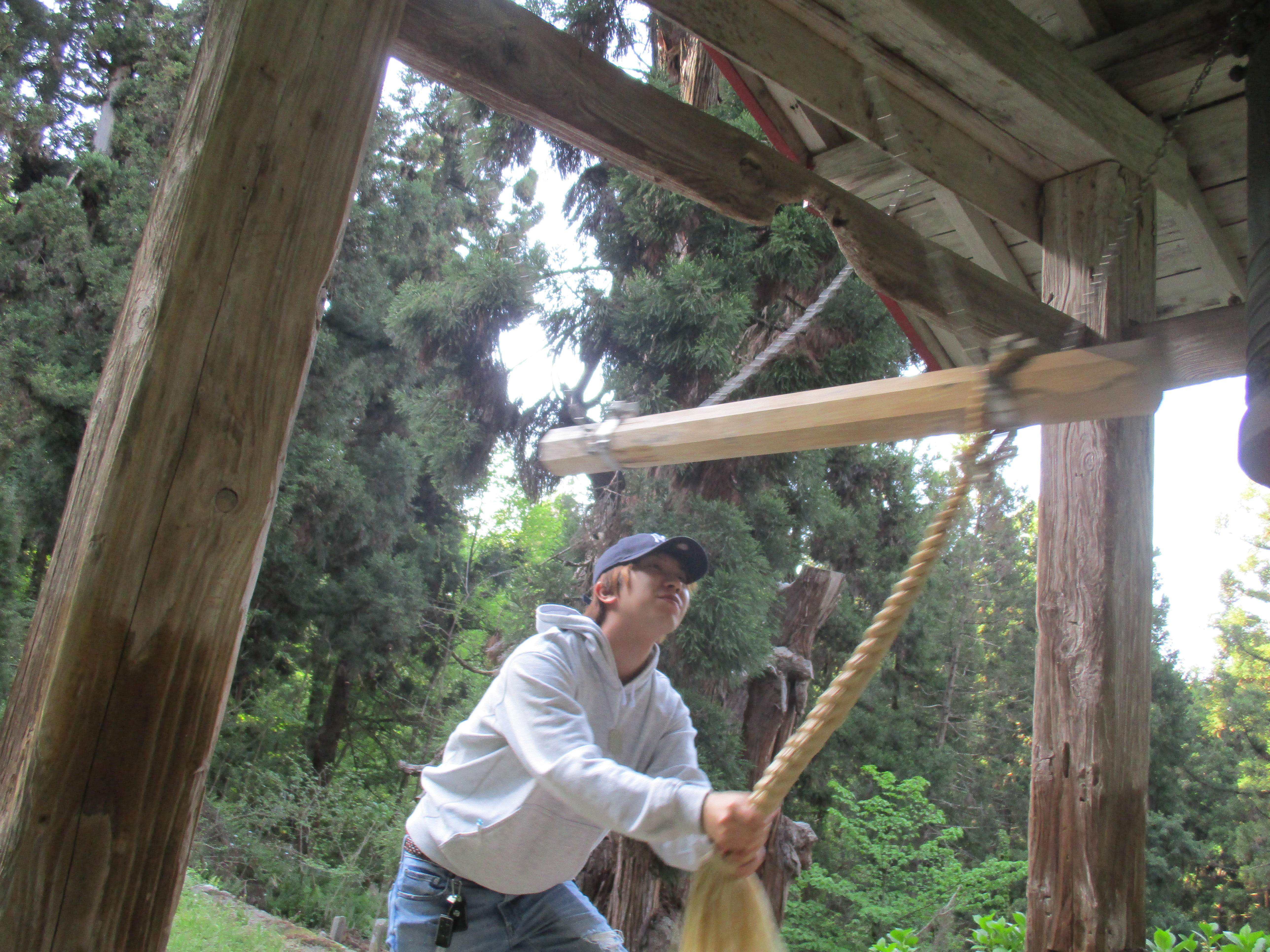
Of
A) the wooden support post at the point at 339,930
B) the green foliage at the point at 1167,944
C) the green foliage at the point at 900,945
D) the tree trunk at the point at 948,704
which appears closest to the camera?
the green foliage at the point at 1167,944

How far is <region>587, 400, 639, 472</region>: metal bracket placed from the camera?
2.09 meters

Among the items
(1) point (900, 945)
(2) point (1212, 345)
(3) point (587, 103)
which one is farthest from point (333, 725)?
(2) point (1212, 345)

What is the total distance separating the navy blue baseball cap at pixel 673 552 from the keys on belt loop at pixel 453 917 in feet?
2.43

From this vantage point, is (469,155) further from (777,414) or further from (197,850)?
(197,850)

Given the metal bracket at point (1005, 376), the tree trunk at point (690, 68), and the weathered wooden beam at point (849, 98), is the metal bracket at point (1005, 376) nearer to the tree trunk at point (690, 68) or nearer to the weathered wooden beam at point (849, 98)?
the weathered wooden beam at point (849, 98)

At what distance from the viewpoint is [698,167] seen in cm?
218

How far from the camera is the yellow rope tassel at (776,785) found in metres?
1.35

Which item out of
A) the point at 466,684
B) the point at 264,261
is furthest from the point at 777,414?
the point at 466,684

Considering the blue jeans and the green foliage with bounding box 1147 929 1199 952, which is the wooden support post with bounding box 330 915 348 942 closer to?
the blue jeans

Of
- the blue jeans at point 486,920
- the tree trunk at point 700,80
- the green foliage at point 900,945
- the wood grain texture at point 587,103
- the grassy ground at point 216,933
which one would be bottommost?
the grassy ground at point 216,933

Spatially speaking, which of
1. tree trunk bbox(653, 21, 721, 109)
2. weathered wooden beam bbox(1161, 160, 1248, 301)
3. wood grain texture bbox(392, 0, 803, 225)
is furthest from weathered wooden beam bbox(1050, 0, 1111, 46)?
tree trunk bbox(653, 21, 721, 109)

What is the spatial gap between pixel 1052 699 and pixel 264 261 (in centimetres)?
233

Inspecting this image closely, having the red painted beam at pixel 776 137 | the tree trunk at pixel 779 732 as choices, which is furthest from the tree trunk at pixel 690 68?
the tree trunk at pixel 779 732

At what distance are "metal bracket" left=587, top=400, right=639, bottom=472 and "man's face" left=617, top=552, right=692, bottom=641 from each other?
0.25 m
